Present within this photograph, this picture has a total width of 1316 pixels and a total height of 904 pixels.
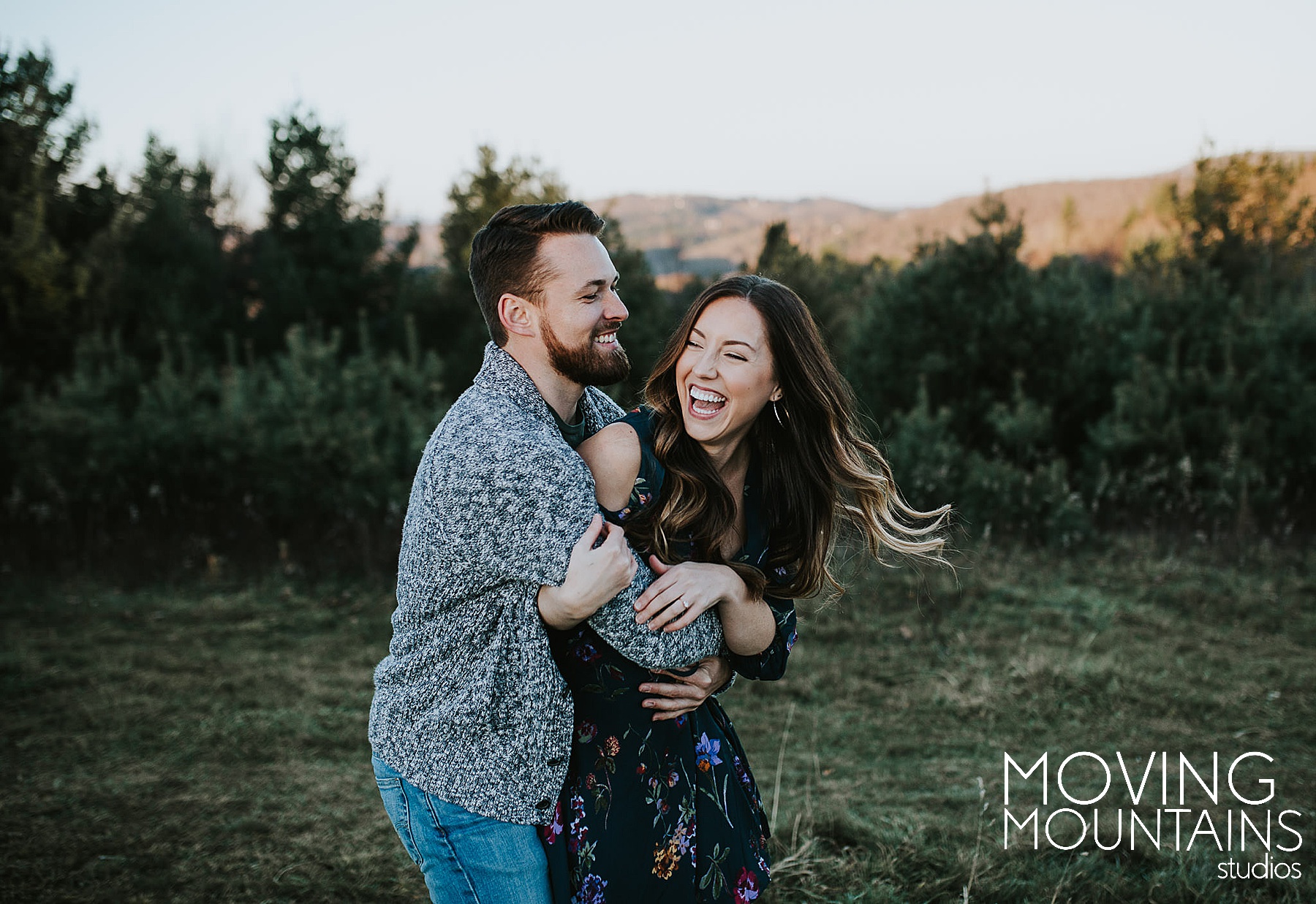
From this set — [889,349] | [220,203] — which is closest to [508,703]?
[889,349]

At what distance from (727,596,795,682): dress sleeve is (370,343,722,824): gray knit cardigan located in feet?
1.03

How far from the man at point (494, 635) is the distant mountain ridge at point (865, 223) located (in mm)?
13360

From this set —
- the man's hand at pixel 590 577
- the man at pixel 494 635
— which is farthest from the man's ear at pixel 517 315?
the man's hand at pixel 590 577

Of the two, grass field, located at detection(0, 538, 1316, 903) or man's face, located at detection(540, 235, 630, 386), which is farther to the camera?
grass field, located at detection(0, 538, 1316, 903)

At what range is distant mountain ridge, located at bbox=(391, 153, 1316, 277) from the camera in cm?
3300

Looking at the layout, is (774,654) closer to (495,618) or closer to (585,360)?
(495,618)

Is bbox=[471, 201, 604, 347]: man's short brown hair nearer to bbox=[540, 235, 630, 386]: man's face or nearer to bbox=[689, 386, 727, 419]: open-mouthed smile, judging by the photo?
bbox=[540, 235, 630, 386]: man's face

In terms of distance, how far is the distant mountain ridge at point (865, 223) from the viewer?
1299 inches

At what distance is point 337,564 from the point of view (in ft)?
27.7

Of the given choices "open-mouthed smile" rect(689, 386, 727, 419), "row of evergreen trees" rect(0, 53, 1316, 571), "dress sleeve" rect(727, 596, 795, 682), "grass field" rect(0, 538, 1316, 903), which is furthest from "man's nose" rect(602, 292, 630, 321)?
"row of evergreen trees" rect(0, 53, 1316, 571)

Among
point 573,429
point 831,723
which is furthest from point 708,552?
point 831,723

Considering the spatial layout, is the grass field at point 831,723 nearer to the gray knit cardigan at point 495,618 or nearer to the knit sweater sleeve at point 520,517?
the gray knit cardigan at point 495,618

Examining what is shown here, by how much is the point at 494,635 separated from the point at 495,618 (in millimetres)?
38

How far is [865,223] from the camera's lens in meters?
72.4
